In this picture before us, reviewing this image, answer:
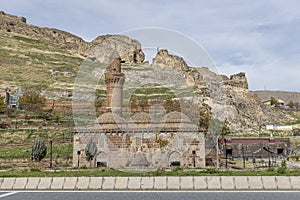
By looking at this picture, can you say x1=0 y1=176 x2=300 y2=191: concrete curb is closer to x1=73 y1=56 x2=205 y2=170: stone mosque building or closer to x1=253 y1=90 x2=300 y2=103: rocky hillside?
x1=73 y1=56 x2=205 y2=170: stone mosque building

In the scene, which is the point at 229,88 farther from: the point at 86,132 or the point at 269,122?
the point at 86,132

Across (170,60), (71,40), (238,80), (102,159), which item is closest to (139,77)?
(170,60)

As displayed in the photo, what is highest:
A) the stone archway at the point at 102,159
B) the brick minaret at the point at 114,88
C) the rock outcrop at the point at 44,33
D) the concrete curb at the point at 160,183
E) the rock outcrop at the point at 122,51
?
the rock outcrop at the point at 44,33

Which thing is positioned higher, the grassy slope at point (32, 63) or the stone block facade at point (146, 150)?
the grassy slope at point (32, 63)

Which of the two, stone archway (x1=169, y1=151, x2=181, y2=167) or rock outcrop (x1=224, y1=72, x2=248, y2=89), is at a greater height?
rock outcrop (x1=224, y1=72, x2=248, y2=89)

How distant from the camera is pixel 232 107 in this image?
74375mm

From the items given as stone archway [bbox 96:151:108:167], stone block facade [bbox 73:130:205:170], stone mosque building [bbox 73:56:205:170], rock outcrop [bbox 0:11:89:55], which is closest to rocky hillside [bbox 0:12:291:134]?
rock outcrop [bbox 0:11:89:55]

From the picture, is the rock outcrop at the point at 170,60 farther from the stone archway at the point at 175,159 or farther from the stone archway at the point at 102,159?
the stone archway at the point at 102,159

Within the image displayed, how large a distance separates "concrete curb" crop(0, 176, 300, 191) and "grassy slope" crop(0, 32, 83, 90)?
67061 millimetres
